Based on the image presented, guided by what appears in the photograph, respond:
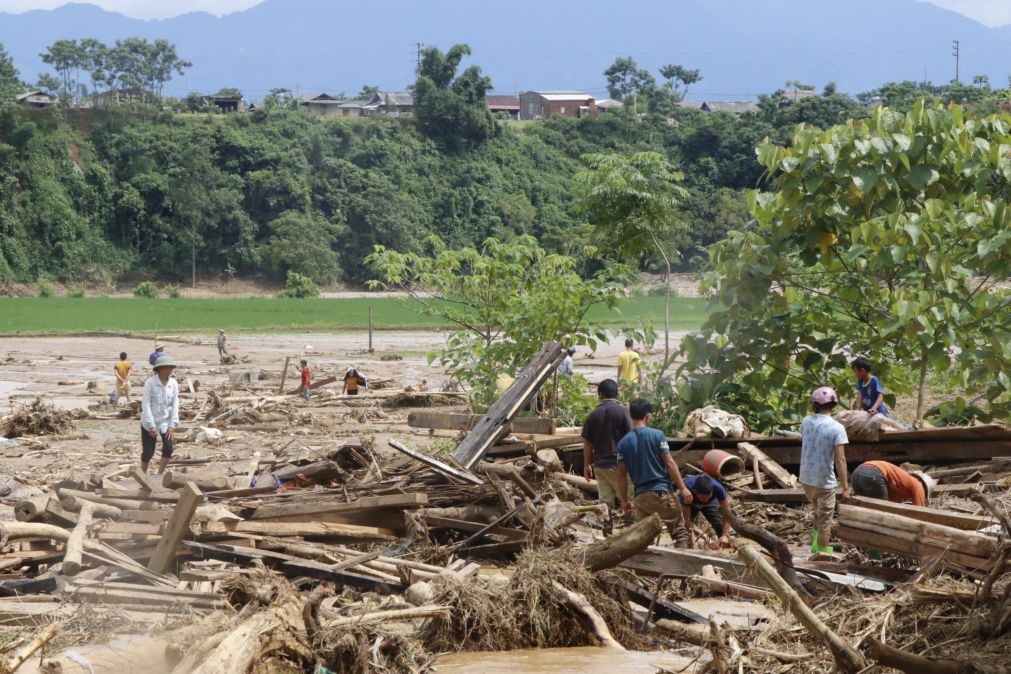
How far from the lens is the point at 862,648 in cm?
621

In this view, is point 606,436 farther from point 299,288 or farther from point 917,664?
point 299,288

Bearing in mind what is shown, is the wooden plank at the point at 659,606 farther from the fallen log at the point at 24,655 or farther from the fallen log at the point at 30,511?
the fallen log at the point at 30,511

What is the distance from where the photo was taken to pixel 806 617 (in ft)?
18.8

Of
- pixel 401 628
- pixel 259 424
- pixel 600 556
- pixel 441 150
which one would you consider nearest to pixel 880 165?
pixel 600 556

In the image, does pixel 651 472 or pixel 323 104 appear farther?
pixel 323 104

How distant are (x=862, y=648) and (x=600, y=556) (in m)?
2.26

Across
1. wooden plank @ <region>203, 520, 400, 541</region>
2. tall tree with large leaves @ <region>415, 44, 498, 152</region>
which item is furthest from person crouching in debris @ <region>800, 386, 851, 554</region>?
A: tall tree with large leaves @ <region>415, 44, 498, 152</region>

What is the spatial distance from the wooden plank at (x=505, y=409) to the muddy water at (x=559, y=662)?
3.80m

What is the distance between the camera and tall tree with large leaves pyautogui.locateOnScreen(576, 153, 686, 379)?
23312 mm

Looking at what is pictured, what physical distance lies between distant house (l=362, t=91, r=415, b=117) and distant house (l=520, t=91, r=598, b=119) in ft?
41.8

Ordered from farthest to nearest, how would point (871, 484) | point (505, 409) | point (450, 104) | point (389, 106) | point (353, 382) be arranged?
point (389, 106), point (450, 104), point (353, 382), point (505, 409), point (871, 484)

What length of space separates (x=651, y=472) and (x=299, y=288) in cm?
6612

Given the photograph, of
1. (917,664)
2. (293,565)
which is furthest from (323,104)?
(917,664)

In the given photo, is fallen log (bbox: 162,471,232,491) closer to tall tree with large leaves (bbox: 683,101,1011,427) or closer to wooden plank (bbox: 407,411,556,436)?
wooden plank (bbox: 407,411,556,436)
